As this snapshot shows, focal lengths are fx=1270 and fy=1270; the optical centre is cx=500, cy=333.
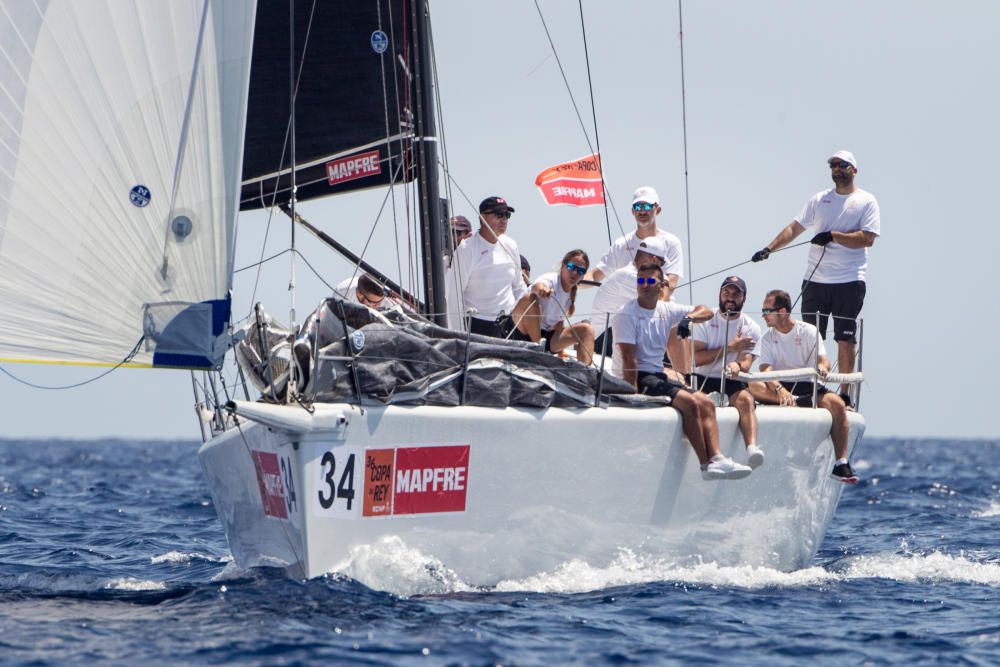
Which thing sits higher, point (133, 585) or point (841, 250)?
point (841, 250)

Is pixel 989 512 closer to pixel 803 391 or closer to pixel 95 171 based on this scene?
pixel 803 391

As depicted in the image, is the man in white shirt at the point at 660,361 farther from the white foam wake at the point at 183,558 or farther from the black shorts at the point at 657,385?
the white foam wake at the point at 183,558

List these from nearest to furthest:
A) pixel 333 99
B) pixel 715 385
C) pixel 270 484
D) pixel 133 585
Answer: pixel 270 484, pixel 133 585, pixel 715 385, pixel 333 99

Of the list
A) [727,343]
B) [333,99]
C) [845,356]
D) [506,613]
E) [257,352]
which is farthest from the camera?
[333,99]

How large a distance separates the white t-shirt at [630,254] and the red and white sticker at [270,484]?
3.05 m

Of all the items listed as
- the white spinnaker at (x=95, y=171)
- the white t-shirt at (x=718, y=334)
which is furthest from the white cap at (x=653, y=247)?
the white spinnaker at (x=95, y=171)

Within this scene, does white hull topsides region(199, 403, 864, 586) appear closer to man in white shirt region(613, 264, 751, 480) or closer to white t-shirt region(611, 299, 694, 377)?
man in white shirt region(613, 264, 751, 480)

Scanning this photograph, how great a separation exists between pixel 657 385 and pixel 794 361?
1.39 metres

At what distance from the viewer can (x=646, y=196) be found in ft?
28.3

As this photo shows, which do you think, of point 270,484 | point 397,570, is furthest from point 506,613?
point 270,484

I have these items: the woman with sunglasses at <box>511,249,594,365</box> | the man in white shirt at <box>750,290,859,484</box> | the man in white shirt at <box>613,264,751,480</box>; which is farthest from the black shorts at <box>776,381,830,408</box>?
the woman with sunglasses at <box>511,249,594,365</box>

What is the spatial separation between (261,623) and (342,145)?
412cm

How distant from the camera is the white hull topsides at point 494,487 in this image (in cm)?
630

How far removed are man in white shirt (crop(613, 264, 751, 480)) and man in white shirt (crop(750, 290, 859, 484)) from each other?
878 millimetres
